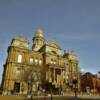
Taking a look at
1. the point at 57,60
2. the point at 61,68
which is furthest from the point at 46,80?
the point at 57,60

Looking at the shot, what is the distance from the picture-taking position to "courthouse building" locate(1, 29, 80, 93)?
5103 centimetres

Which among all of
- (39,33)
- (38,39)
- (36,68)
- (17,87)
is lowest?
(17,87)

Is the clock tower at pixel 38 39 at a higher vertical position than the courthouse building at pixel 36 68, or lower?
higher

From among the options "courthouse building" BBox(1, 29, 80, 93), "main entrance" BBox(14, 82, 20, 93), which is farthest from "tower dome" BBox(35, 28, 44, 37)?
"main entrance" BBox(14, 82, 20, 93)

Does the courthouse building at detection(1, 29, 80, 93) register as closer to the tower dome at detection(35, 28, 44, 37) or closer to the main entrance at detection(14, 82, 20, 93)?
the main entrance at detection(14, 82, 20, 93)

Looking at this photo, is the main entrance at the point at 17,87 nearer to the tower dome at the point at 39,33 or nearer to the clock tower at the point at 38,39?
the clock tower at the point at 38,39

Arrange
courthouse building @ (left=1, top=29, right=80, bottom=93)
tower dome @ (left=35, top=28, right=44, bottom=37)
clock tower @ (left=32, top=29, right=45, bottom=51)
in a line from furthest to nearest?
tower dome @ (left=35, top=28, right=44, bottom=37) < clock tower @ (left=32, top=29, right=45, bottom=51) < courthouse building @ (left=1, top=29, right=80, bottom=93)

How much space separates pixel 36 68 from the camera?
167 feet

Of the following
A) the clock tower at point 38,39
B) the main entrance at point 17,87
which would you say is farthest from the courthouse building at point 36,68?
the clock tower at point 38,39

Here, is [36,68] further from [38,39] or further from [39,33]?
[39,33]

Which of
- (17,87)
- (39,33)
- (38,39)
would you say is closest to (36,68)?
(17,87)

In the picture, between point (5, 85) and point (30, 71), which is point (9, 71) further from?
point (30, 71)

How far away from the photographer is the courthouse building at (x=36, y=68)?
51031 mm

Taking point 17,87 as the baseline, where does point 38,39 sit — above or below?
above
